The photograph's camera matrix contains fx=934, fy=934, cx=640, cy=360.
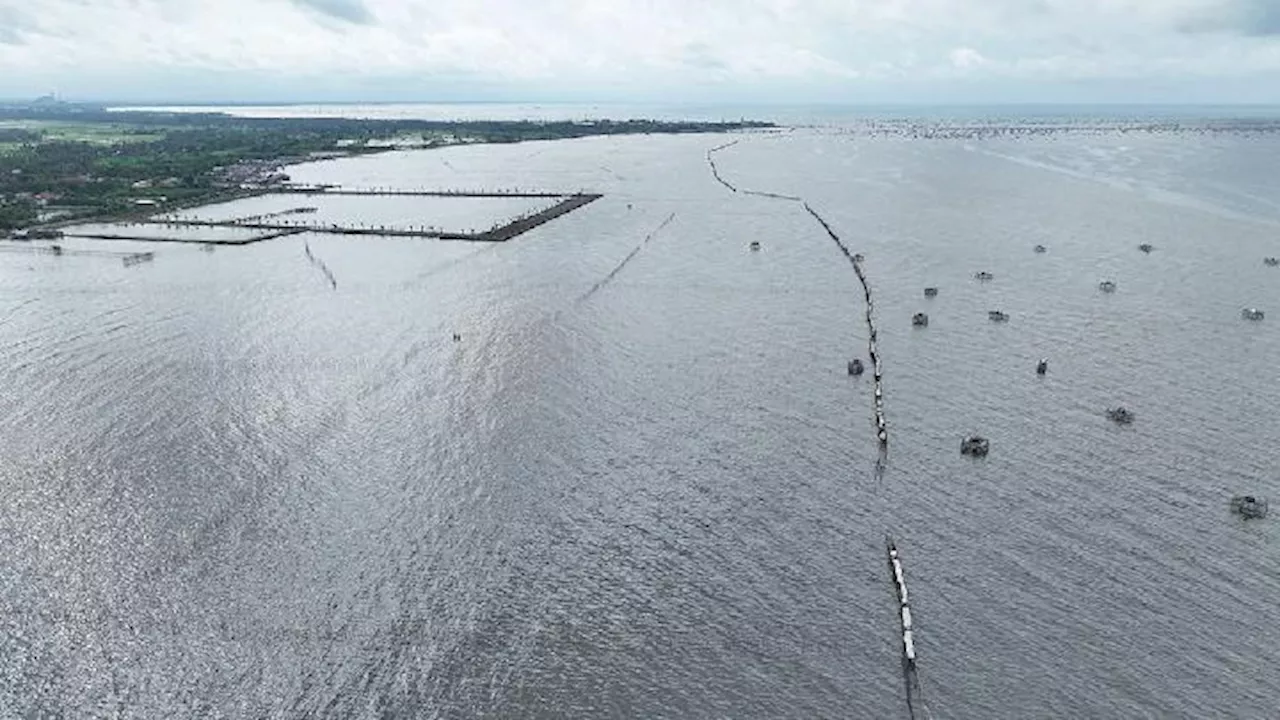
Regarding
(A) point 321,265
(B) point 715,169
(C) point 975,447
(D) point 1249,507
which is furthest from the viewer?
(B) point 715,169

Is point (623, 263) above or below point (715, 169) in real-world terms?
above

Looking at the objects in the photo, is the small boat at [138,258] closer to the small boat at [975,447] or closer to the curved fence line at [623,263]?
the curved fence line at [623,263]

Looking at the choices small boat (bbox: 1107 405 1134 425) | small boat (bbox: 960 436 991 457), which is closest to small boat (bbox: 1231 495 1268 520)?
small boat (bbox: 1107 405 1134 425)

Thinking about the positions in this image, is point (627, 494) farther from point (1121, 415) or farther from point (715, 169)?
point (715, 169)

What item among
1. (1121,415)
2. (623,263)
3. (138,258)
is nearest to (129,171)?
(138,258)

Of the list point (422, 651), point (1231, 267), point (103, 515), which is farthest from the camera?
point (1231, 267)

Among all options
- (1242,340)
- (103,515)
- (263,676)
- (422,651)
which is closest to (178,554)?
(103,515)

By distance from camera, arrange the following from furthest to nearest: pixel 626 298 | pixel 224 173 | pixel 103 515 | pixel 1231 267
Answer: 1. pixel 224 173
2. pixel 1231 267
3. pixel 626 298
4. pixel 103 515

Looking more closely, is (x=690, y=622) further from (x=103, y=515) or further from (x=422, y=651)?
(x=103, y=515)

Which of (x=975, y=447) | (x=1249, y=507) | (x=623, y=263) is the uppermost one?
(x=1249, y=507)
